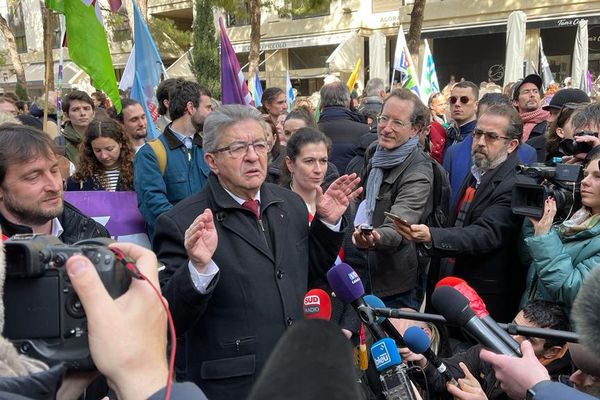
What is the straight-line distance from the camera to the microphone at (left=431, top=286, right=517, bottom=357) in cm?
166

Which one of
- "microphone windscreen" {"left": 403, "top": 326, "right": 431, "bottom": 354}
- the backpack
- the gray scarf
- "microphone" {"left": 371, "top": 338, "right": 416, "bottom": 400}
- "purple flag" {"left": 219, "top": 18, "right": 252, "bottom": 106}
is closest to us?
"microphone" {"left": 371, "top": 338, "right": 416, "bottom": 400}

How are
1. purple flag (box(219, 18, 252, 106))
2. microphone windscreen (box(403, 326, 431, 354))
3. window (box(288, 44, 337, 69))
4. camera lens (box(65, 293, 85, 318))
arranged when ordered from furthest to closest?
window (box(288, 44, 337, 69)) → purple flag (box(219, 18, 252, 106)) → microphone windscreen (box(403, 326, 431, 354)) → camera lens (box(65, 293, 85, 318))

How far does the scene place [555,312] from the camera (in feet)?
9.05

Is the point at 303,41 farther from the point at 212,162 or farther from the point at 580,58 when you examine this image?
the point at 212,162

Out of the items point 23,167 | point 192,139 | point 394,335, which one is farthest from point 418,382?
point 192,139

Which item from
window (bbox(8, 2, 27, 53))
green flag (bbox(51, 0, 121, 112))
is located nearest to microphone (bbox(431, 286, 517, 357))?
green flag (bbox(51, 0, 121, 112))

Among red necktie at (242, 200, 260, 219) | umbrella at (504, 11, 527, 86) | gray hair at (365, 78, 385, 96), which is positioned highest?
umbrella at (504, 11, 527, 86)

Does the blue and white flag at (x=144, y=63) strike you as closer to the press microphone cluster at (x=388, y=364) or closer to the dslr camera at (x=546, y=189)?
the dslr camera at (x=546, y=189)

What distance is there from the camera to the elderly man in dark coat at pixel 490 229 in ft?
10.8

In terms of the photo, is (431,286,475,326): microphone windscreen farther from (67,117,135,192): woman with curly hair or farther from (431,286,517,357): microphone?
(67,117,135,192): woman with curly hair

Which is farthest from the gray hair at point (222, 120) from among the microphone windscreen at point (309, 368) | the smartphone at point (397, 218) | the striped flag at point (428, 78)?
the striped flag at point (428, 78)

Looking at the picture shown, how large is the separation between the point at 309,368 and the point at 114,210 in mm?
3487

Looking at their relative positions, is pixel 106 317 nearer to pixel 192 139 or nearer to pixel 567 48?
pixel 192 139

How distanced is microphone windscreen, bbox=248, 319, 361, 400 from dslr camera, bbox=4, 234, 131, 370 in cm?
63
